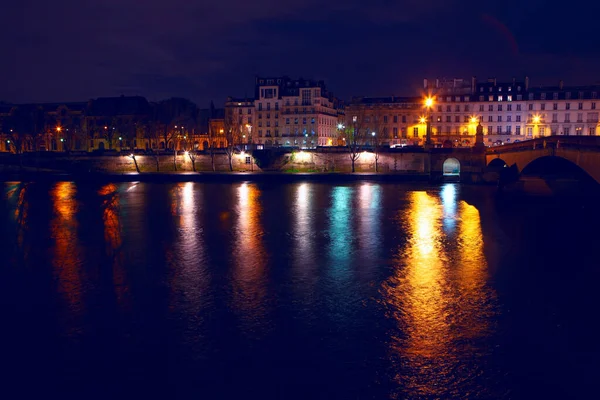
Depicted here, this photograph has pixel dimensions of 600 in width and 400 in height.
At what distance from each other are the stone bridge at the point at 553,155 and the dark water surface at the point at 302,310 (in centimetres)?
459

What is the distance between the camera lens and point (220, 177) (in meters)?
82.4

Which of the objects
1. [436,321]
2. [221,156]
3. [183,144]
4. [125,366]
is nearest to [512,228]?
[436,321]

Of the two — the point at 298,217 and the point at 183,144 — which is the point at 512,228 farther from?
the point at 183,144

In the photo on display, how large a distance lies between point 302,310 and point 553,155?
30.4 meters

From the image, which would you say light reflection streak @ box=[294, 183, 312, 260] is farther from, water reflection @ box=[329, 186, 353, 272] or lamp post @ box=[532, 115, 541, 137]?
lamp post @ box=[532, 115, 541, 137]

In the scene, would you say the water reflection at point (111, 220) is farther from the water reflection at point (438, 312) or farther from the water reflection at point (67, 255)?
the water reflection at point (438, 312)

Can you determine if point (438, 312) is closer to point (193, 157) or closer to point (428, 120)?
point (428, 120)

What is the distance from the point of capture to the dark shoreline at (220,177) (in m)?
78.3

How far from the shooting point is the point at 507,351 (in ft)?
46.5

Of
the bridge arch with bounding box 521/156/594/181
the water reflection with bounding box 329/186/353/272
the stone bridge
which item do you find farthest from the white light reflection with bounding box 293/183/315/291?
the bridge arch with bounding box 521/156/594/181

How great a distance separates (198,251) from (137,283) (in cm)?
642

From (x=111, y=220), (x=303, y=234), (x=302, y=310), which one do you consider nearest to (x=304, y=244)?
(x=303, y=234)

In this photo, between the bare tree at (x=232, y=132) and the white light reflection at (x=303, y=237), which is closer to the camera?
the white light reflection at (x=303, y=237)

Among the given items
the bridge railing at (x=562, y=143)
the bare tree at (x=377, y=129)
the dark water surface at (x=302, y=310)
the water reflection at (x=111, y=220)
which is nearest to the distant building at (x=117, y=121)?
the bare tree at (x=377, y=129)
